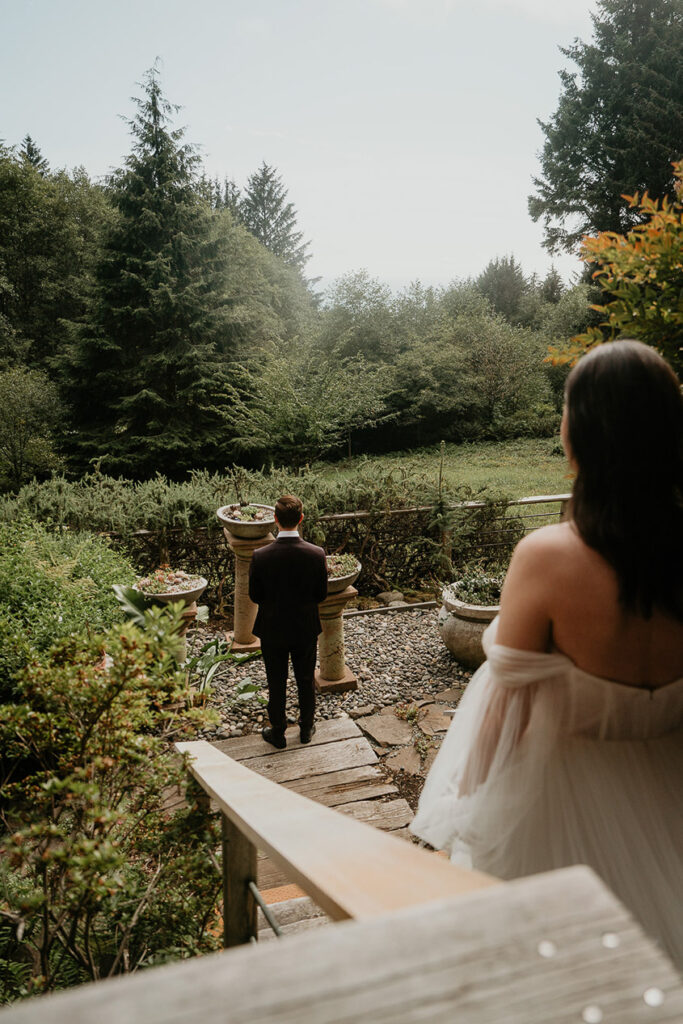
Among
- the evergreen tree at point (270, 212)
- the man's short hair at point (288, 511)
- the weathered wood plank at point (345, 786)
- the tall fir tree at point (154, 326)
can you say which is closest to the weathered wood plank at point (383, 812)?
the weathered wood plank at point (345, 786)

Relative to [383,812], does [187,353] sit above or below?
above

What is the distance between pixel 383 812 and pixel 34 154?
3916 centimetres

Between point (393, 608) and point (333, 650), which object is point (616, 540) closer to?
point (333, 650)

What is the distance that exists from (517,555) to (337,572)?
14.5 feet

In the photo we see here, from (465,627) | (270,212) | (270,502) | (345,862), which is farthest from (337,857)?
(270,212)

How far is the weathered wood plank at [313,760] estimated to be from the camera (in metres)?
4.61

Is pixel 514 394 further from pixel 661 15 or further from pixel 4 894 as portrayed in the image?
pixel 4 894

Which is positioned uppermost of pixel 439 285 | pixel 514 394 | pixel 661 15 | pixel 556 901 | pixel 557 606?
pixel 661 15

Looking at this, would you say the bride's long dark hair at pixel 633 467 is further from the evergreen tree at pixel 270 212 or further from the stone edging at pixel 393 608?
the evergreen tree at pixel 270 212

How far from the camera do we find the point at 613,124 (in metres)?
23.8

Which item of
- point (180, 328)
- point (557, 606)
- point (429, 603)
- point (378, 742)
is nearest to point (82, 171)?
point (180, 328)

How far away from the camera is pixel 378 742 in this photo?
518 cm

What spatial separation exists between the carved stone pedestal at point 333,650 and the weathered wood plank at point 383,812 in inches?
76.3

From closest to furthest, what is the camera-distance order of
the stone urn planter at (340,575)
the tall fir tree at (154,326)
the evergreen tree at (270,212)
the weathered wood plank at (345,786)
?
the weathered wood plank at (345,786), the stone urn planter at (340,575), the tall fir tree at (154,326), the evergreen tree at (270,212)
